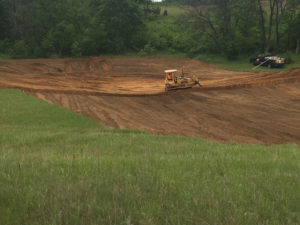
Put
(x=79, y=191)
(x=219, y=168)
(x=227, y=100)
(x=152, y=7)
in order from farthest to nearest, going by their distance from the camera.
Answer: (x=152, y=7) → (x=227, y=100) → (x=219, y=168) → (x=79, y=191)

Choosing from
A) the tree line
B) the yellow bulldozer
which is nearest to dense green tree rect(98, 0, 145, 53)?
the tree line

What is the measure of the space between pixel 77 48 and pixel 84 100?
97.5 ft

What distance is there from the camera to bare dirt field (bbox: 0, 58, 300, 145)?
16.3 metres

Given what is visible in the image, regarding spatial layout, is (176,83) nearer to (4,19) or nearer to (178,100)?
(178,100)

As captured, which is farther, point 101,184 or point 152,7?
point 152,7

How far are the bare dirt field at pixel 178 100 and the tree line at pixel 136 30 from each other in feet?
41.2

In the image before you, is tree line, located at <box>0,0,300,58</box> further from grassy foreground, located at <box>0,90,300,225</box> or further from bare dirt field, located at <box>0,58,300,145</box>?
grassy foreground, located at <box>0,90,300,225</box>

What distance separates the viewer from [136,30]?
57500 mm

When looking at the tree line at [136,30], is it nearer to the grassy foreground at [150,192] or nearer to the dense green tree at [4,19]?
the dense green tree at [4,19]

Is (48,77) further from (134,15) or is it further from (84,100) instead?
(134,15)

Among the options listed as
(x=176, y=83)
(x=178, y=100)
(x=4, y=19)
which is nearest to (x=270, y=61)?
(x=176, y=83)

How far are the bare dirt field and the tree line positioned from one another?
1255cm

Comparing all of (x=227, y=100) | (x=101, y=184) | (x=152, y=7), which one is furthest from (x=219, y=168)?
(x=152, y=7)

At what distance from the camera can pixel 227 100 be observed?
72.6 feet
